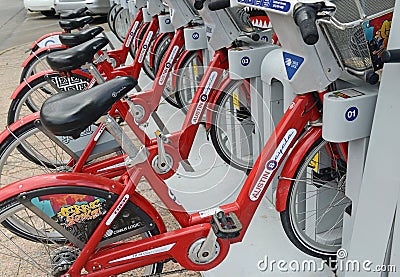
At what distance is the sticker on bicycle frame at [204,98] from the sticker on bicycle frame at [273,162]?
930 millimetres

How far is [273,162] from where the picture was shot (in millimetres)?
2016

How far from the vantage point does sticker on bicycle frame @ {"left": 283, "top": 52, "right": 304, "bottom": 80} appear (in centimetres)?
182

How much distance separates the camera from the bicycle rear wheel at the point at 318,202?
2.16 meters

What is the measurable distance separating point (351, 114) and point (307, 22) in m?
0.46

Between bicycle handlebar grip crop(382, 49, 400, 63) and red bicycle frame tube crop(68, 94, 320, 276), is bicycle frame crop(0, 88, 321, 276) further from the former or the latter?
bicycle handlebar grip crop(382, 49, 400, 63)

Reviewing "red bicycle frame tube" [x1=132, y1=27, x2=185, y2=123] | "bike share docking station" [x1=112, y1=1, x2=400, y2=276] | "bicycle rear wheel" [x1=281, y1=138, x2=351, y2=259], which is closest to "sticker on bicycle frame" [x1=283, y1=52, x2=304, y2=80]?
"bike share docking station" [x1=112, y1=1, x2=400, y2=276]

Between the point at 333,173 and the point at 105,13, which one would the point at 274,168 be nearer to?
the point at 333,173

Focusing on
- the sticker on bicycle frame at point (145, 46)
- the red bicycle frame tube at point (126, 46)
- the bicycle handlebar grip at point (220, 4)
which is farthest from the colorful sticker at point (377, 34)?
the red bicycle frame tube at point (126, 46)

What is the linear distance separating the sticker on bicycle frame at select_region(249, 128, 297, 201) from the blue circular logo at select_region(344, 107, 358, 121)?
0.91 feet

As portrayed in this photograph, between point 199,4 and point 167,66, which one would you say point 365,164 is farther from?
point 167,66

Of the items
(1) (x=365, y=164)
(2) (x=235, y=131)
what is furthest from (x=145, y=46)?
(1) (x=365, y=164)

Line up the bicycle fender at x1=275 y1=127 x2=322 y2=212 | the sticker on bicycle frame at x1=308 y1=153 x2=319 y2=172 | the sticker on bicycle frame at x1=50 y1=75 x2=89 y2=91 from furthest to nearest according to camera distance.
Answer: the sticker on bicycle frame at x1=50 y1=75 x2=89 y2=91, the sticker on bicycle frame at x1=308 y1=153 x2=319 y2=172, the bicycle fender at x1=275 y1=127 x2=322 y2=212

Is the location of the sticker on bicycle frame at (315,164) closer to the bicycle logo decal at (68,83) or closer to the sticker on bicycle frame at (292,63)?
the sticker on bicycle frame at (292,63)

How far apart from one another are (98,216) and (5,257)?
100cm
